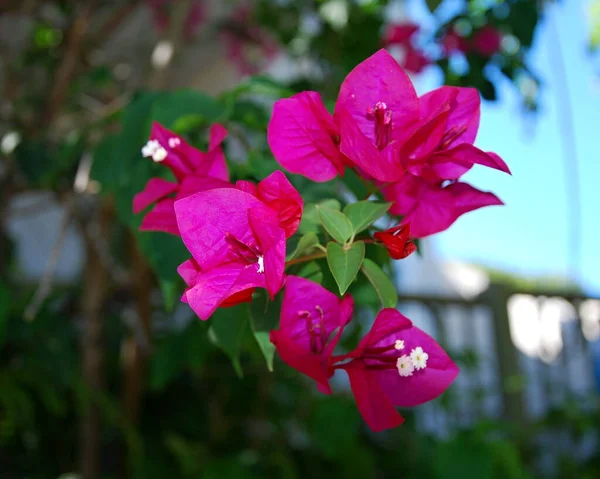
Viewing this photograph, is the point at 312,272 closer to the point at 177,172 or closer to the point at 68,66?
the point at 177,172

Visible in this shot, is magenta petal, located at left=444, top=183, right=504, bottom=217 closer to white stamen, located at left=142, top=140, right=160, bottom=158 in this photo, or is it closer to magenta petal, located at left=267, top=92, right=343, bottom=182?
magenta petal, located at left=267, top=92, right=343, bottom=182

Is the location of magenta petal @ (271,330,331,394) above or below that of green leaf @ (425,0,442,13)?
below

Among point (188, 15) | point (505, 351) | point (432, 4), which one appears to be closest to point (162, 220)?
point (432, 4)

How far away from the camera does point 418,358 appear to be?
1.19 feet

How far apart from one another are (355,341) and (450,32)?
55 cm

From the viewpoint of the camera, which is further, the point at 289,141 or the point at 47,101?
the point at 47,101

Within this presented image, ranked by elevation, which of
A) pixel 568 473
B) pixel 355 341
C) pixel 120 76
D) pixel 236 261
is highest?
pixel 120 76

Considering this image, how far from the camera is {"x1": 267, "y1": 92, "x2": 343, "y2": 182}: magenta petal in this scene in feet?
1.34

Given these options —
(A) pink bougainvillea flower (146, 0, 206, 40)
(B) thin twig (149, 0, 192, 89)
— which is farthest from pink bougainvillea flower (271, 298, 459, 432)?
(A) pink bougainvillea flower (146, 0, 206, 40)

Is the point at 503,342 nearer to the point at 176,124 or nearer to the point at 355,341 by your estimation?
the point at 355,341

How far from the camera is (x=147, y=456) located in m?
1.41

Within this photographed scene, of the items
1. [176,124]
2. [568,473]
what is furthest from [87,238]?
[568,473]

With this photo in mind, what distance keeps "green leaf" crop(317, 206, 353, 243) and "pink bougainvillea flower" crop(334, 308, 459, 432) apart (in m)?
0.06

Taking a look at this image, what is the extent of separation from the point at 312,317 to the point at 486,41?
2.37ft
